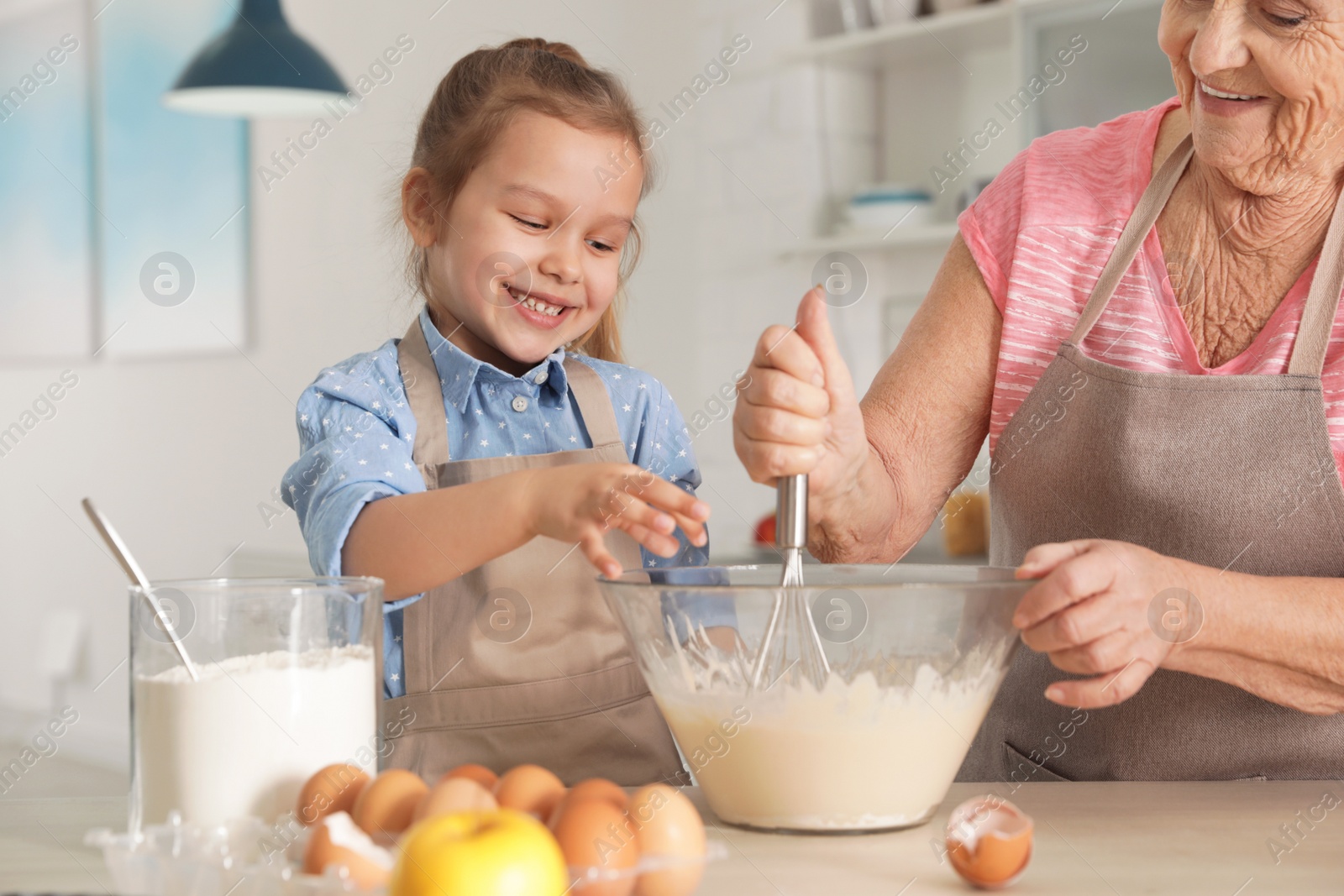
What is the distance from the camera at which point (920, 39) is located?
307cm

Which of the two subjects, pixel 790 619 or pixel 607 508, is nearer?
pixel 790 619

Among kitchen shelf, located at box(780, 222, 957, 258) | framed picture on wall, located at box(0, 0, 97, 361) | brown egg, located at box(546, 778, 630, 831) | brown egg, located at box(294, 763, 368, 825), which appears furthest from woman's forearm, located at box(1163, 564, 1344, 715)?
framed picture on wall, located at box(0, 0, 97, 361)

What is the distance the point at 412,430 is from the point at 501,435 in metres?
0.10

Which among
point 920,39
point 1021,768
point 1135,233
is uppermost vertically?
point 920,39

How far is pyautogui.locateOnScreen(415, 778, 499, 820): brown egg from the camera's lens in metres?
0.62

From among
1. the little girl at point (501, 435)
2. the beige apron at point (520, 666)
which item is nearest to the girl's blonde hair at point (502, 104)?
the little girl at point (501, 435)

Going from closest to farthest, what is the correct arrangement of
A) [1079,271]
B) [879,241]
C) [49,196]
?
[1079,271]
[879,241]
[49,196]

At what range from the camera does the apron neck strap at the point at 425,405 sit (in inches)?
46.4

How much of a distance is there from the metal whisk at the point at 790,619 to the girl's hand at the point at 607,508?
0.18ft

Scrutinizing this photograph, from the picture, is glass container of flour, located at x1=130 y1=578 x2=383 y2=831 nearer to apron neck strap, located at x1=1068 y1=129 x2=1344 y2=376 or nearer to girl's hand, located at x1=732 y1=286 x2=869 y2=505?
girl's hand, located at x1=732 y1=286 x2=869 y2=505

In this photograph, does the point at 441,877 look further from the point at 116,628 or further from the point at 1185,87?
the point at 116,628

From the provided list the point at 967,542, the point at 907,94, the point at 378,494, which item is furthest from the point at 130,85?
the point at 378,494

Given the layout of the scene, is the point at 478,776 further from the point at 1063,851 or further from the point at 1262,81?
the point at 1262,81

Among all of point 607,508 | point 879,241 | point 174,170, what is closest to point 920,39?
point 879,241
